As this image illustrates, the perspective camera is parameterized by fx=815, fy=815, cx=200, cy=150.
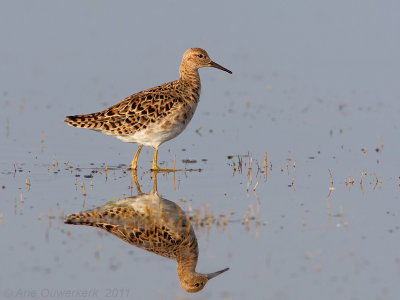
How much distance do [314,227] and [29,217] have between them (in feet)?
13.7

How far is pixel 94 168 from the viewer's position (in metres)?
15.6

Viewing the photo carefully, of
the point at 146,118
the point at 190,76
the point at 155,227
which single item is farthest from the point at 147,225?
the point at 190,76

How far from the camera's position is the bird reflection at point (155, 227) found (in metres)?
10.2

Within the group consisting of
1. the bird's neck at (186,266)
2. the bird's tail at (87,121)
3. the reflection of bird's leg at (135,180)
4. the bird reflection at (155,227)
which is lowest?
the bird's neck at (186,266)

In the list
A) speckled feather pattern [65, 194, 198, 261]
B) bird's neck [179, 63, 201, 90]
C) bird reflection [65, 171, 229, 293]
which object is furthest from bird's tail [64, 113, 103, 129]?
speckled feather pattern [65, 194, 198, 261]

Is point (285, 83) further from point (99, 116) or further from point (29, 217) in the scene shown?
Answer: point (29, 217)

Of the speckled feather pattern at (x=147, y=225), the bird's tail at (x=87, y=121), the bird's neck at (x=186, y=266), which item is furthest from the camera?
the bird's tail at (x=87, y=121)

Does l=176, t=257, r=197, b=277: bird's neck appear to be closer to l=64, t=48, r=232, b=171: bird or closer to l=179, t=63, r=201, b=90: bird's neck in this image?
l=64, t=48, r=232, b=171: bird

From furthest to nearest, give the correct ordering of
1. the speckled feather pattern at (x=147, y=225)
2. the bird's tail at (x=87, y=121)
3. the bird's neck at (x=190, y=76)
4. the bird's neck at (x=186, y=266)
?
the bird's neck at (x=190, y=76) → the bird's tail at (x=87, y=121) → the speckled feather pattern at (x=147, y=225) → the bird's neck at (x=186, y=266)

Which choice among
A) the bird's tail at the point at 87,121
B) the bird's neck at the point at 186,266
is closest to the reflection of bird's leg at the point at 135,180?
the bird's tail at the point at 87,121

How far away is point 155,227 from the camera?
38.0 feet

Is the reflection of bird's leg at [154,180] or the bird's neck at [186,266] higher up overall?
the reflection of bird's leg at [154,180]

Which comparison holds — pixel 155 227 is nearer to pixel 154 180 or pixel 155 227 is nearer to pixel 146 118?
pixel 154 180

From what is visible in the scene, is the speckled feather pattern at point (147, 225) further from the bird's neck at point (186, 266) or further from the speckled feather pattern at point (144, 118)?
the speckled feather pattern at point (144, 118)
